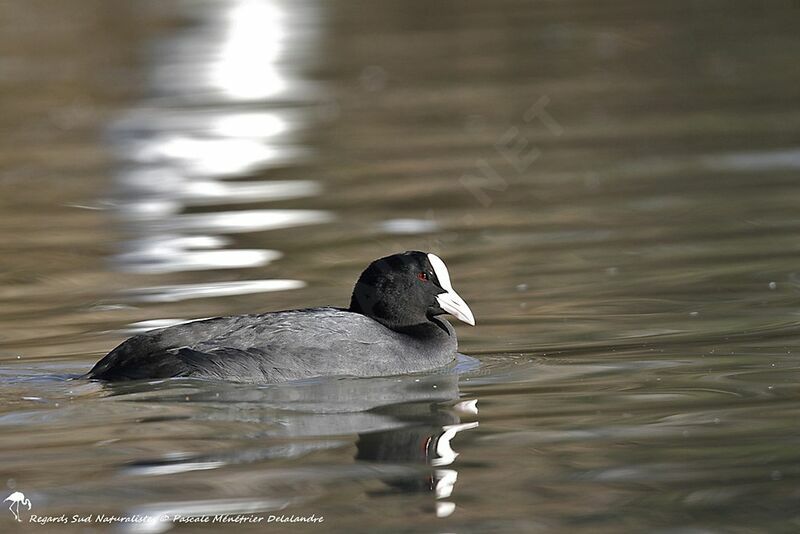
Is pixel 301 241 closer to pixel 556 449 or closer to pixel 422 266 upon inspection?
pixel 422 266

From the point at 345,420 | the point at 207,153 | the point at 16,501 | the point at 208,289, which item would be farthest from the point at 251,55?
the point at 16,501

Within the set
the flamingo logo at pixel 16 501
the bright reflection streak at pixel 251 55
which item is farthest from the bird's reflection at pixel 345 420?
the bright reflection streak at pixel 251 55

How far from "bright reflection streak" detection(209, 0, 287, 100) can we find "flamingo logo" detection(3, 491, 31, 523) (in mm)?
14950

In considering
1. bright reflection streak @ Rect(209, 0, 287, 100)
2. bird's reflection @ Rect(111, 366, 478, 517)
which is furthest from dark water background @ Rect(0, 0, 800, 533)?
bright reflection streak @ Rect(209, 0, 287, 100)

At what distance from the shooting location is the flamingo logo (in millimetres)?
5996

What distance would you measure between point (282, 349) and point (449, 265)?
125 inches

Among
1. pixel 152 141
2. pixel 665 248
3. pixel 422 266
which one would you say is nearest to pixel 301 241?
pixel 665 248

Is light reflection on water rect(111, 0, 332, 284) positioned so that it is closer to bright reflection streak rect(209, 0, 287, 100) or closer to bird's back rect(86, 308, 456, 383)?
bright reflection streak rect(209, 0, 287, 100)

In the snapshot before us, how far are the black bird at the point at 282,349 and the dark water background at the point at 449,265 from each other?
0.10m

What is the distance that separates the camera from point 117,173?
1570cm

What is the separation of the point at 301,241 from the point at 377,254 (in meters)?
0.76

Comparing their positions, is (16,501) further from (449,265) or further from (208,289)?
(449,265)

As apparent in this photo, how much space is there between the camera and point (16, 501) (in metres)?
6.10

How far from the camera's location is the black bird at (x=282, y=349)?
7746 millimetres
